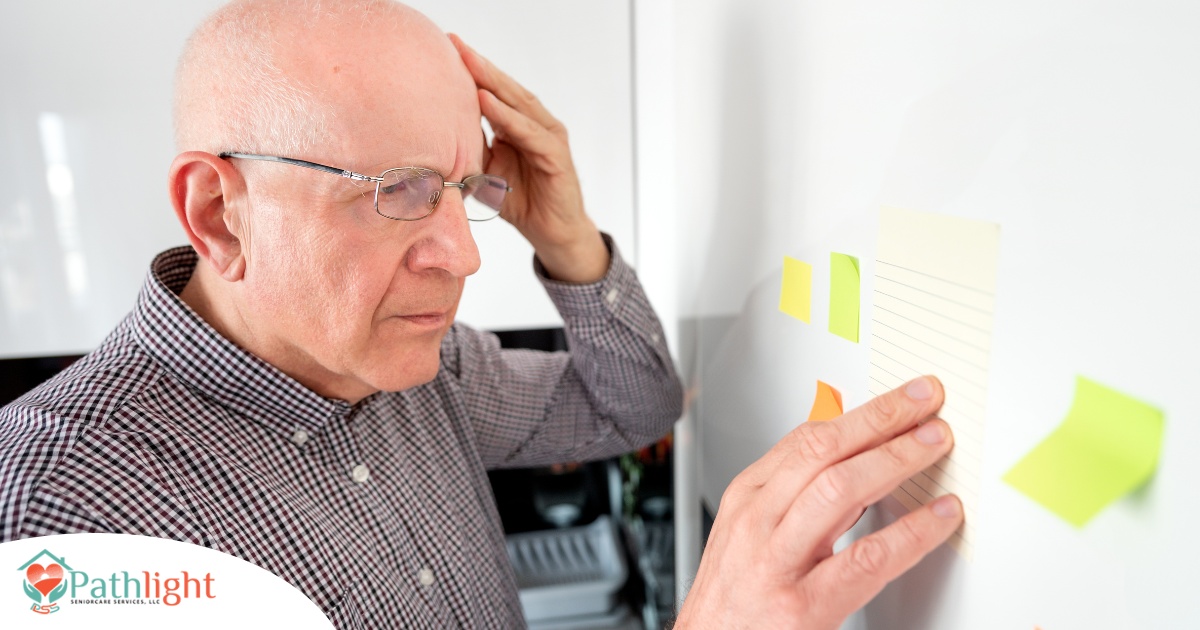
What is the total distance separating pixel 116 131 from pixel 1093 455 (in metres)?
1.33

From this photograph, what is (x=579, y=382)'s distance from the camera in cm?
124

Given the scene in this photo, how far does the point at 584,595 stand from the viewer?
5.30 ft

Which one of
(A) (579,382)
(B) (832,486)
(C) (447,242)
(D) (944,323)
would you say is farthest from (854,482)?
(A) (579,382)

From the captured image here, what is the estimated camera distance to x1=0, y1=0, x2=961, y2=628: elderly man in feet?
1.92

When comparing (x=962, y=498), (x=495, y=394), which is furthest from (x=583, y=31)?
(x=962, y=498)

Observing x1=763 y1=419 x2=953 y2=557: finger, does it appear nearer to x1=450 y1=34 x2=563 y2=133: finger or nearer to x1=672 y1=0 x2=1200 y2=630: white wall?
x1=672 y1=0 x2=1200 y2=630: white wall

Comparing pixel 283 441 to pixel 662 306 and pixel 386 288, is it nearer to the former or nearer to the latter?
pixel 386 288

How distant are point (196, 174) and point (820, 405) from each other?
0.64m

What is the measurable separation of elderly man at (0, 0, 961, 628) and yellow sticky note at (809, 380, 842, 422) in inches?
3.2

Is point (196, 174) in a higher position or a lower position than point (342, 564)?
higher

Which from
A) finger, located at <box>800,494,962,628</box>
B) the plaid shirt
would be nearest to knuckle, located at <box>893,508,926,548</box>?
finger, located at <box>800,494,962,628</box>

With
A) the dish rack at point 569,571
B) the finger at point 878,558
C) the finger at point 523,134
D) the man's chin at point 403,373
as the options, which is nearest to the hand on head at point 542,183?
the finger at point 523,134

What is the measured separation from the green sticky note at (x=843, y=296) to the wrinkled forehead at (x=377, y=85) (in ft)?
1.27

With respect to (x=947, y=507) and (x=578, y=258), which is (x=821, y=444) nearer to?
(x=947, y=507)
